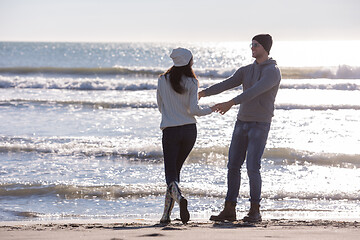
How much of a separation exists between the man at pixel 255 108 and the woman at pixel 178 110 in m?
0.32

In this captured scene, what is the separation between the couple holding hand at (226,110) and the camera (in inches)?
193

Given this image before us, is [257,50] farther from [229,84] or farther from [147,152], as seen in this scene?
[147,152]

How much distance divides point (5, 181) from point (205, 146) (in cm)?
415

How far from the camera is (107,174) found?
8367 mm

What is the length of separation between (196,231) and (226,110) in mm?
1222

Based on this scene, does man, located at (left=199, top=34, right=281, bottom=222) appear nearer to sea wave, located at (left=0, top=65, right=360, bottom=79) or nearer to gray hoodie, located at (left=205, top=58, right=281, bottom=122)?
gray hoodie, located at (left=205, top=58, right=281, bottom=122)

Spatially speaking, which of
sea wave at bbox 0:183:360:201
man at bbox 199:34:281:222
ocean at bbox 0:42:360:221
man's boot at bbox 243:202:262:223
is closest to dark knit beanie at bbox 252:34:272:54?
man at bbox 199:34:281:222

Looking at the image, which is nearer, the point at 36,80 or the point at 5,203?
the point at 5,203

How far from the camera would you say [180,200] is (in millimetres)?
4844

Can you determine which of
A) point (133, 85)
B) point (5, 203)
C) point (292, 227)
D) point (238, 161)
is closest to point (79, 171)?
point (5, 203)

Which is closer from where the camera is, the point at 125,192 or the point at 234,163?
the point at 234,163

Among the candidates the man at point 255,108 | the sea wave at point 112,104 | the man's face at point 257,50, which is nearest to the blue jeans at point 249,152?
the man at point 255,108

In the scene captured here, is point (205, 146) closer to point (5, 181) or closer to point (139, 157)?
point (139, 157)

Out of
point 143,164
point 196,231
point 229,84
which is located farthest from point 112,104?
point 196,231
